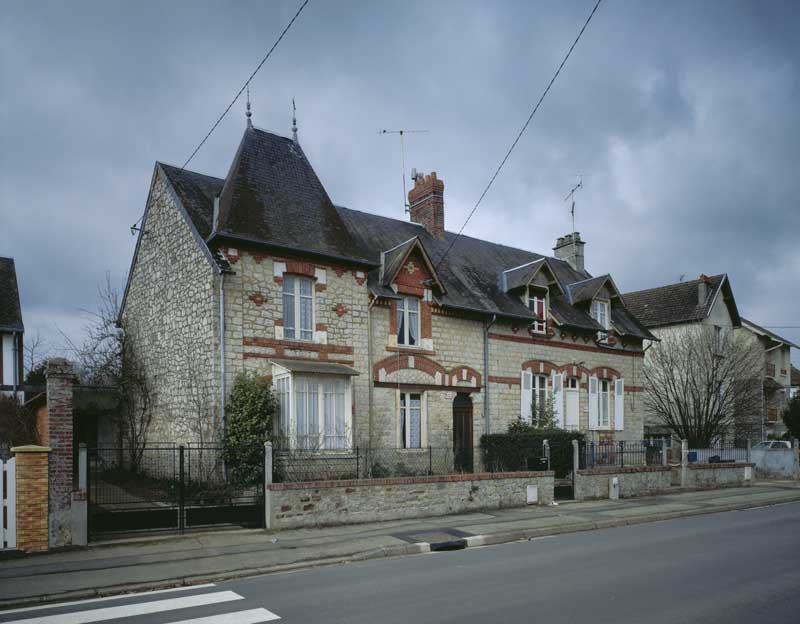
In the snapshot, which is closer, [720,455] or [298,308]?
[298,308]

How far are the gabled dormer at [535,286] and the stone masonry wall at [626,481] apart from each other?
6.82m

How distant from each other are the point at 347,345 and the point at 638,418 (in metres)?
15.8

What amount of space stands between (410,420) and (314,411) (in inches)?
163

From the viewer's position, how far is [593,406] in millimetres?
27391

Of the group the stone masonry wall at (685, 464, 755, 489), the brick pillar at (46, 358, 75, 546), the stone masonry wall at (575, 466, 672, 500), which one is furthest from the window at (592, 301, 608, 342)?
the brick pillar at (46, 358, 75, 546)

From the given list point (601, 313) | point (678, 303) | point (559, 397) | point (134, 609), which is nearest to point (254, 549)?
point (134, 609)

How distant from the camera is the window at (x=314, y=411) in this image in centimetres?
1769

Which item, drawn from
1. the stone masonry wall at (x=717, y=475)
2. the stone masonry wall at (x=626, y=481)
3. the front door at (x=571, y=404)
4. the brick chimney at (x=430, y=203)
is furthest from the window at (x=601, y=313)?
the stone masonry wall at (x=626, y=481)

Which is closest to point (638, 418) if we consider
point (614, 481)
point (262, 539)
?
point (614, 481)

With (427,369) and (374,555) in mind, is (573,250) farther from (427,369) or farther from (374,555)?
(374,555)

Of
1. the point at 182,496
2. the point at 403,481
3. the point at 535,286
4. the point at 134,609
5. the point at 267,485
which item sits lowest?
the point at 134,609

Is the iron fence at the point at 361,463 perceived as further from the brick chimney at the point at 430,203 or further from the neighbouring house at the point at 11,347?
the neighbouring house at the point at 11,347

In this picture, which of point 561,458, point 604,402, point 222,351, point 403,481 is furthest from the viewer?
point 604,402

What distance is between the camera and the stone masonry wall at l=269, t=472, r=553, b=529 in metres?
13.7
